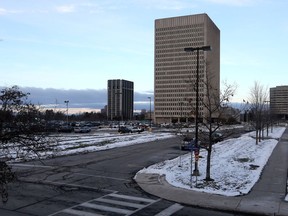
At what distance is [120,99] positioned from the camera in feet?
558

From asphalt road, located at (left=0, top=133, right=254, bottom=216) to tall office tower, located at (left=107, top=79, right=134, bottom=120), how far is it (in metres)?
132

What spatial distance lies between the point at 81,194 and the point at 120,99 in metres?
157

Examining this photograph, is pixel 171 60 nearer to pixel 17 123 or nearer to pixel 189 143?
pixel 189 143

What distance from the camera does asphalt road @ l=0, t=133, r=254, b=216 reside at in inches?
423

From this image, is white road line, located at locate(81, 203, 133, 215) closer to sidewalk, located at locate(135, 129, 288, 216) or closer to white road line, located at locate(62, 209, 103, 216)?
white road line, located at locate(62, 209, 103, 216)

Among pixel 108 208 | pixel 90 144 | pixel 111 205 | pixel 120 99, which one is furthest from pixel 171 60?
pixel 108 208

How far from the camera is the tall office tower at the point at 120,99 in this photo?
15509 cm

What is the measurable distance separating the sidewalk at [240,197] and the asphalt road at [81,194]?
0.49 metres

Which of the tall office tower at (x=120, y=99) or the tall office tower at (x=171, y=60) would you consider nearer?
the tall office tower at (x=171, y=60)

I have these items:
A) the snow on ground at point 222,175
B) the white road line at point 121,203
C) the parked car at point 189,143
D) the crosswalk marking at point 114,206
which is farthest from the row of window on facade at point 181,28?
the white road line at point 121,203

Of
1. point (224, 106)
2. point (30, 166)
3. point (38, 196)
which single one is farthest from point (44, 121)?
point (30, 166)

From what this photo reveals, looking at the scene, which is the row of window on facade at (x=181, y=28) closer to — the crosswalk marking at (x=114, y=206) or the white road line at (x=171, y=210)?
the crosswalk marking at (x=114, y=206)

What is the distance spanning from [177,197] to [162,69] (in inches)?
6313

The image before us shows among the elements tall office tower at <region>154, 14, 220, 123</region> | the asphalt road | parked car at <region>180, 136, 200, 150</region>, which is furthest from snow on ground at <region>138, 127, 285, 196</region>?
tall office tower at <region>154, 14, 220, 123</region>
